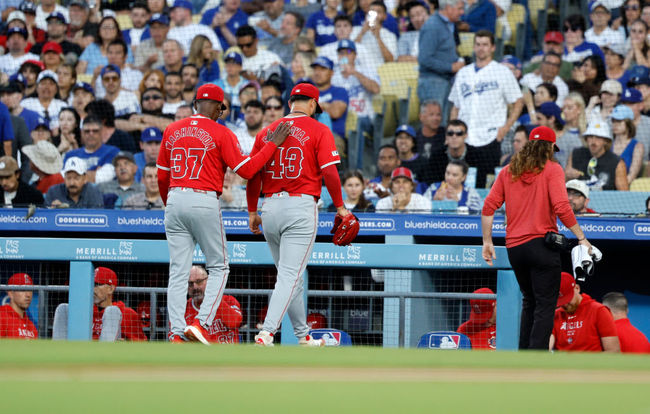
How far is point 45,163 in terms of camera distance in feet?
36.1

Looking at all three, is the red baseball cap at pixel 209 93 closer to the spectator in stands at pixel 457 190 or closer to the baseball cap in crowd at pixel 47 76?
the spectator in stands at pixel 457 190

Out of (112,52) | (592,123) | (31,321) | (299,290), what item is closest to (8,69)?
(112,52)

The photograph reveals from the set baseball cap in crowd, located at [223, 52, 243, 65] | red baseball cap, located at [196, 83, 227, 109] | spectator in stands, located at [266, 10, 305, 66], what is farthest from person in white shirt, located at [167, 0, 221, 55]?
red baseball cap, located at [196, 83, 227, 109]

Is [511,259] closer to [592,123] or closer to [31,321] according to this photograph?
[31,321]

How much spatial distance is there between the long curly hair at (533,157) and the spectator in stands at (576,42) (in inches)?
228

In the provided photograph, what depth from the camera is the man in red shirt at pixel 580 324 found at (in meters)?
6.53

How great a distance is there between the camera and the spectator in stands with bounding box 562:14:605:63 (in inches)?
455

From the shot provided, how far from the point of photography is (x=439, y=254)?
6652mm

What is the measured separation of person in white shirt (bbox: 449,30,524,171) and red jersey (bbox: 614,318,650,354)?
12.3 ft

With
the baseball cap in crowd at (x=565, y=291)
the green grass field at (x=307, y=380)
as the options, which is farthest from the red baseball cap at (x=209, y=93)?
the baseball cap in crowd at (x=565, y=291)

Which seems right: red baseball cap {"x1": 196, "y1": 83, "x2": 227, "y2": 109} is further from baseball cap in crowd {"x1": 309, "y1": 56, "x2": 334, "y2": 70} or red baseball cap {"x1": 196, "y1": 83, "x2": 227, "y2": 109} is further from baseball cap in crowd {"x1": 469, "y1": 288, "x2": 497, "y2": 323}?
baseball cap in crowd {"x1": 309, "y1": 56, "x2": 334, "y2": 70}

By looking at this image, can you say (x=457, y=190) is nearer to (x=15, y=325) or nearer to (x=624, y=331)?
(x=624, y=331)

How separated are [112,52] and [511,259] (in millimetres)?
8571

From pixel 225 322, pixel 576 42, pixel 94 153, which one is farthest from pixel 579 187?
pixel 94 153
